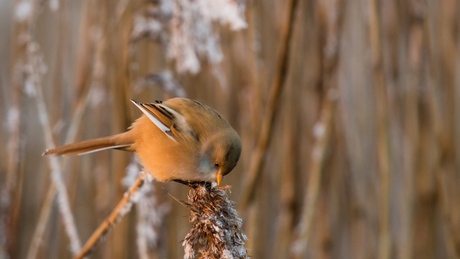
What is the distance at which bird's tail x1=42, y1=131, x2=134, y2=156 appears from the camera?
46.8 inches

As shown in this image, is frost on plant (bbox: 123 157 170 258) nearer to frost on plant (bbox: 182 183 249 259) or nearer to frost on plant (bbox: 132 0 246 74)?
frost on plant (bbox: 132 0 246 74)

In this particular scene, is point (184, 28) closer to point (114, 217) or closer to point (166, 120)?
point (166, 120)

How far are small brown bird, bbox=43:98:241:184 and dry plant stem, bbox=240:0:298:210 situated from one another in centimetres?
11

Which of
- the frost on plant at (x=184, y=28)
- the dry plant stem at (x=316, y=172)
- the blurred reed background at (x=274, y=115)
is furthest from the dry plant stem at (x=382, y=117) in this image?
the frost on plant at (x=184, y=28)

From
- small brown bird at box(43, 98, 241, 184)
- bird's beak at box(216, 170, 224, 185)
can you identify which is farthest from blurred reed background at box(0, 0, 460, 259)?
bird's beak at box(216, 170, 224, 185)

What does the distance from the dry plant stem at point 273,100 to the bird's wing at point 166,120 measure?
182mm

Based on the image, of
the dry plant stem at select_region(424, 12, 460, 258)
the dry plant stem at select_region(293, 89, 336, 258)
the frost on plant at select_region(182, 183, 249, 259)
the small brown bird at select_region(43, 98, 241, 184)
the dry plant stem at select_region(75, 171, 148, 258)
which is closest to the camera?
the frost on plant at select_region(182, 183, 249, 259)

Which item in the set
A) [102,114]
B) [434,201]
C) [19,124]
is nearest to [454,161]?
[434,201]

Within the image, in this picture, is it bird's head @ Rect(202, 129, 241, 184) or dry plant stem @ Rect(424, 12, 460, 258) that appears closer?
bird's head @ Rect(202, 129, 241, 184)

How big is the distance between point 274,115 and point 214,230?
0.48 m

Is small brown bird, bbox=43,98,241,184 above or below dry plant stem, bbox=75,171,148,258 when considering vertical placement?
above

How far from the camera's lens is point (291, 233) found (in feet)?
5.62

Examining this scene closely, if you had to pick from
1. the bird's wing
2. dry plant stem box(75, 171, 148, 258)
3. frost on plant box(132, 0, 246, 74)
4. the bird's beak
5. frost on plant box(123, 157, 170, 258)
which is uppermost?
frost on plant box(132, 0, 246, 74)

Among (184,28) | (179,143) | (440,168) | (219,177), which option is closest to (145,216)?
(179,143)
